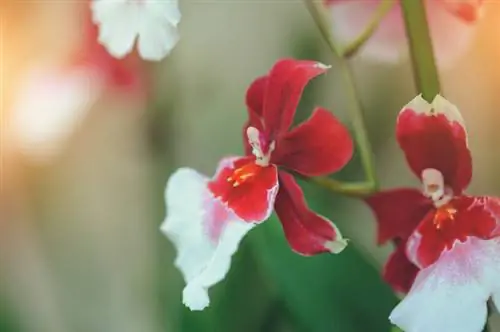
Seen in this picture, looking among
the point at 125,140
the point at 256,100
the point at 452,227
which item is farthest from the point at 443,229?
the point at 125,140

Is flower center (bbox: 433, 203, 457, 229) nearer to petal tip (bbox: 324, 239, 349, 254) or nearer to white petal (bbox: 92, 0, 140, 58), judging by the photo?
petal tip (bbox: 324, 239, 349, 254)

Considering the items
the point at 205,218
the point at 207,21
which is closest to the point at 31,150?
the point at 207,21

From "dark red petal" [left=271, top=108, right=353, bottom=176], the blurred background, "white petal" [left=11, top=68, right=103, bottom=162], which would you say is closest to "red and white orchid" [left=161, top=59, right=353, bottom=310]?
"dark red petal" [left=271, top=108, right=353, bottom=176]

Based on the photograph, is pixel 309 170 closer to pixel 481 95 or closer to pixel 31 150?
pixel 481 95

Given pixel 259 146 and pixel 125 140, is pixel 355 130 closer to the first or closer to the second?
pixel 259 146

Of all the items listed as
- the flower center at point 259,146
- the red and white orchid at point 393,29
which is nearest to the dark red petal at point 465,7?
the red and white orchid at point 393,29

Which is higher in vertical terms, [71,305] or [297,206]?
[297,206]

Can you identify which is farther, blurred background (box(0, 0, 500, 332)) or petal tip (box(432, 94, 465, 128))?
blurred background (box(0, 0, 500, 332))
